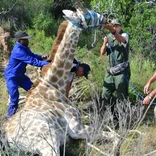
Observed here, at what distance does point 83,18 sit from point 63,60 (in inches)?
26.2

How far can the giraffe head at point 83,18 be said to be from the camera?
5.55 metres

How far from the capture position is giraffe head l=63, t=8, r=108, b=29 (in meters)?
5.55

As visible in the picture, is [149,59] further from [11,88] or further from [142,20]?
[11,88]

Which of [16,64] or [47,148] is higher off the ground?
[16,64]

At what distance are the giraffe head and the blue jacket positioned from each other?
0.78 meters

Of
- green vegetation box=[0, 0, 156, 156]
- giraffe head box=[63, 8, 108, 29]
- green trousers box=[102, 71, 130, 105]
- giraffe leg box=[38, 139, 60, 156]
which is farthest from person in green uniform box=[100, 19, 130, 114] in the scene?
giraffe leg box=[38, 139, 60, 156]

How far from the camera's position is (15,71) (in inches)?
250

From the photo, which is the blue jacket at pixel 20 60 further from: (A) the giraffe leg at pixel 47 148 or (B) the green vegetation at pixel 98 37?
(A) the giraffe leg at pixel 47 148

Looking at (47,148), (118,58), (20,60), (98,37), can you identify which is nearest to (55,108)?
(47,148)

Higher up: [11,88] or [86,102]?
[11,88]

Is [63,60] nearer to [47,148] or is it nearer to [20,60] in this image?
[20,60]

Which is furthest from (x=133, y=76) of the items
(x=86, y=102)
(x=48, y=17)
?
(x=48, y=17)

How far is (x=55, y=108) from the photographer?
5.60 metres

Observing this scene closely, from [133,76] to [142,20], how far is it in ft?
5.54
